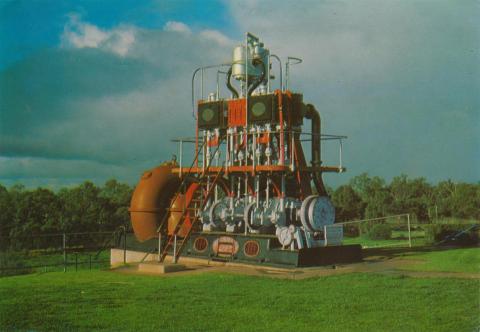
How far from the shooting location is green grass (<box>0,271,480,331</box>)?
995 cm

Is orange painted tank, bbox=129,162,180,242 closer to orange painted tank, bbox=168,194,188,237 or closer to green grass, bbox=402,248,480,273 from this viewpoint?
orange painted tank, bbox=168,194,188,237

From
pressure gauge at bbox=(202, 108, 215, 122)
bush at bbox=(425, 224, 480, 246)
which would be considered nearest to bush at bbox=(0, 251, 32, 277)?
pressure gauge at bbox=(202, 108, 215, 122)

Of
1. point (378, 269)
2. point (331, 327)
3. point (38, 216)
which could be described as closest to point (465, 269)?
point (378, 269)

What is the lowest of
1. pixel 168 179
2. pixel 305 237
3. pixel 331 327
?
pixel 331 327

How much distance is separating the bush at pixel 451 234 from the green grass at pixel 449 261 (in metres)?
4.90

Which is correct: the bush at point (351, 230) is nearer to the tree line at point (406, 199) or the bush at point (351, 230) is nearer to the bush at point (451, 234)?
the tree line at point (406, 199)

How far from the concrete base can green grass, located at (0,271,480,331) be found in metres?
2.09

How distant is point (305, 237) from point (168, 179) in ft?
23.8

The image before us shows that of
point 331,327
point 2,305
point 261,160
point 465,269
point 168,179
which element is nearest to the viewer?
point 331,327

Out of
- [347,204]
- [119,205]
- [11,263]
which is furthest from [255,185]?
[347,204]

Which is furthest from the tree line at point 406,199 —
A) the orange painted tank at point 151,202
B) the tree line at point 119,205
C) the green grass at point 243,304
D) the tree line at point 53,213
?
the green grass at point 243,304

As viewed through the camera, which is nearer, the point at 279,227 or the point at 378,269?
the point at 378,269

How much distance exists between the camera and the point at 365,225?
44.1 meters

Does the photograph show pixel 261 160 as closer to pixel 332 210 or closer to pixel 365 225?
pixel 332 210
